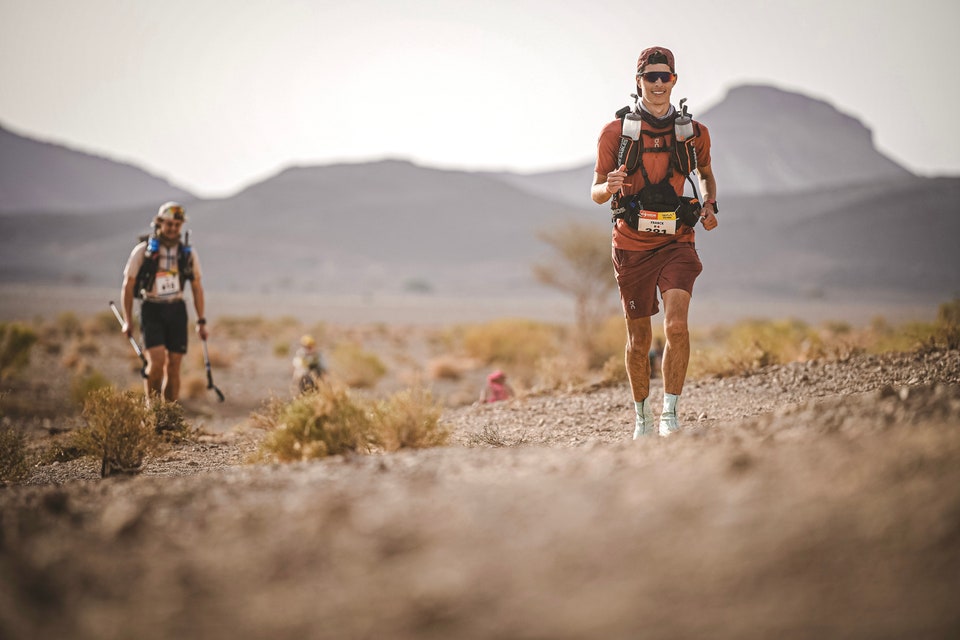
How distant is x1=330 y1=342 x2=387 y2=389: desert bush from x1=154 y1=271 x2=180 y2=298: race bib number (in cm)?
805

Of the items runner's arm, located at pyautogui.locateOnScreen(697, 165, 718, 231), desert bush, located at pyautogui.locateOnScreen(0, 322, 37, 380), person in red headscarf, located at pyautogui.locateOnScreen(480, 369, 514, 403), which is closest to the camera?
runner's arm, located at pyautogui.locateOnScreen(697, 165, 718, 231)

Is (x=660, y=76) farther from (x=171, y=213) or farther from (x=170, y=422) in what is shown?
(x=170, y=422)

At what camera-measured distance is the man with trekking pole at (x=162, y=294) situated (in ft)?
25.6

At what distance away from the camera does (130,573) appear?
268 centimetres

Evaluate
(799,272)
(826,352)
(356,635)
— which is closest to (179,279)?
(356,635)

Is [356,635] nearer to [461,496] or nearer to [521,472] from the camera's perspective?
[461,496]

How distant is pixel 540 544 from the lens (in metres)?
2.60

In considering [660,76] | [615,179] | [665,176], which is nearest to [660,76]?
[660,76]

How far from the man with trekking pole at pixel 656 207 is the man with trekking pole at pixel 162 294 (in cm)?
434

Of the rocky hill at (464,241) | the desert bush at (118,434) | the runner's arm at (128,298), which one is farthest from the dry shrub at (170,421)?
the rocky hill at (464,241)

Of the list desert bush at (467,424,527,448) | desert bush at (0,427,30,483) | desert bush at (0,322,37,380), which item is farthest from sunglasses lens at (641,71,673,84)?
desert bush at (0,322,37,380)

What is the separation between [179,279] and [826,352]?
7.73m

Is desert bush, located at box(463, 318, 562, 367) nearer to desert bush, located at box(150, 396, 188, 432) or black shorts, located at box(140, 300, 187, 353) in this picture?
black shorts, located at box(140, 300, 187, 353)

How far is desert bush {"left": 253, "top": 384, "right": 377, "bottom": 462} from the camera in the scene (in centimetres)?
486
